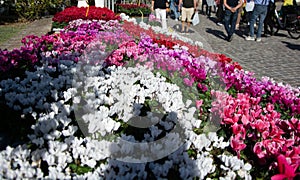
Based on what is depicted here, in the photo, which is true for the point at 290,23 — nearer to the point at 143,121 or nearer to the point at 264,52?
the point at 264,52

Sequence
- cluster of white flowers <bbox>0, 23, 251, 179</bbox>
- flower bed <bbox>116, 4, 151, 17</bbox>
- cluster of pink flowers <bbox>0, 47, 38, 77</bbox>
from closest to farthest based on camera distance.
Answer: cluster of white flowers <bbox>0, 23, 251, 179</bbox> < cluster of pink flowers <bbox>0, 47, 38, 77</bbox> < flower bed <bbox>116, 4, 151, 17</bbox>

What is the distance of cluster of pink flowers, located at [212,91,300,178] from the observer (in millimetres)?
2574

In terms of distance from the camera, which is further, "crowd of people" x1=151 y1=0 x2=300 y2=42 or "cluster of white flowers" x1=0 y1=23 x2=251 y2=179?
"crowd of people" x1=151 y1=0 x2=300 y2=42

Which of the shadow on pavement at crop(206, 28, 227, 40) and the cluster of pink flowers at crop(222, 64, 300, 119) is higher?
the cluster of pink flowers at crop(222, 64, 300, 119)

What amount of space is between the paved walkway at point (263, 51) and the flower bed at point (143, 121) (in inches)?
142

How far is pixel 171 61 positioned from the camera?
14.3ft

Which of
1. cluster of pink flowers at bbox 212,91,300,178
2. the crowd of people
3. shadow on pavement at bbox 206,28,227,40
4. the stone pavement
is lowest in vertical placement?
shadow on pavement at bbox 206,28,227,40

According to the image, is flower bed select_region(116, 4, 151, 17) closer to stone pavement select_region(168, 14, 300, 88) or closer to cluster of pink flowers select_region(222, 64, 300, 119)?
stone pavement select_region(168, 14, 300, 88)

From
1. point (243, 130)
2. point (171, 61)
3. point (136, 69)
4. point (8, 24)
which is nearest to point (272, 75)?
point (171, 61)

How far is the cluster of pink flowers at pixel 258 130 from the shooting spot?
2.57 metres

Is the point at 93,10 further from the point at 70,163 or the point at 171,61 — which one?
the point at 70,163

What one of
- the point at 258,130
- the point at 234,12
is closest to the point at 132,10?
the point at 234,12

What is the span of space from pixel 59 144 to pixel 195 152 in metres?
1.00

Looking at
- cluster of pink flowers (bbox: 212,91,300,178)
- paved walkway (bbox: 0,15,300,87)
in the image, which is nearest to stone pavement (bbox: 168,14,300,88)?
paved walkway (bbox: 0,15,300,87)
